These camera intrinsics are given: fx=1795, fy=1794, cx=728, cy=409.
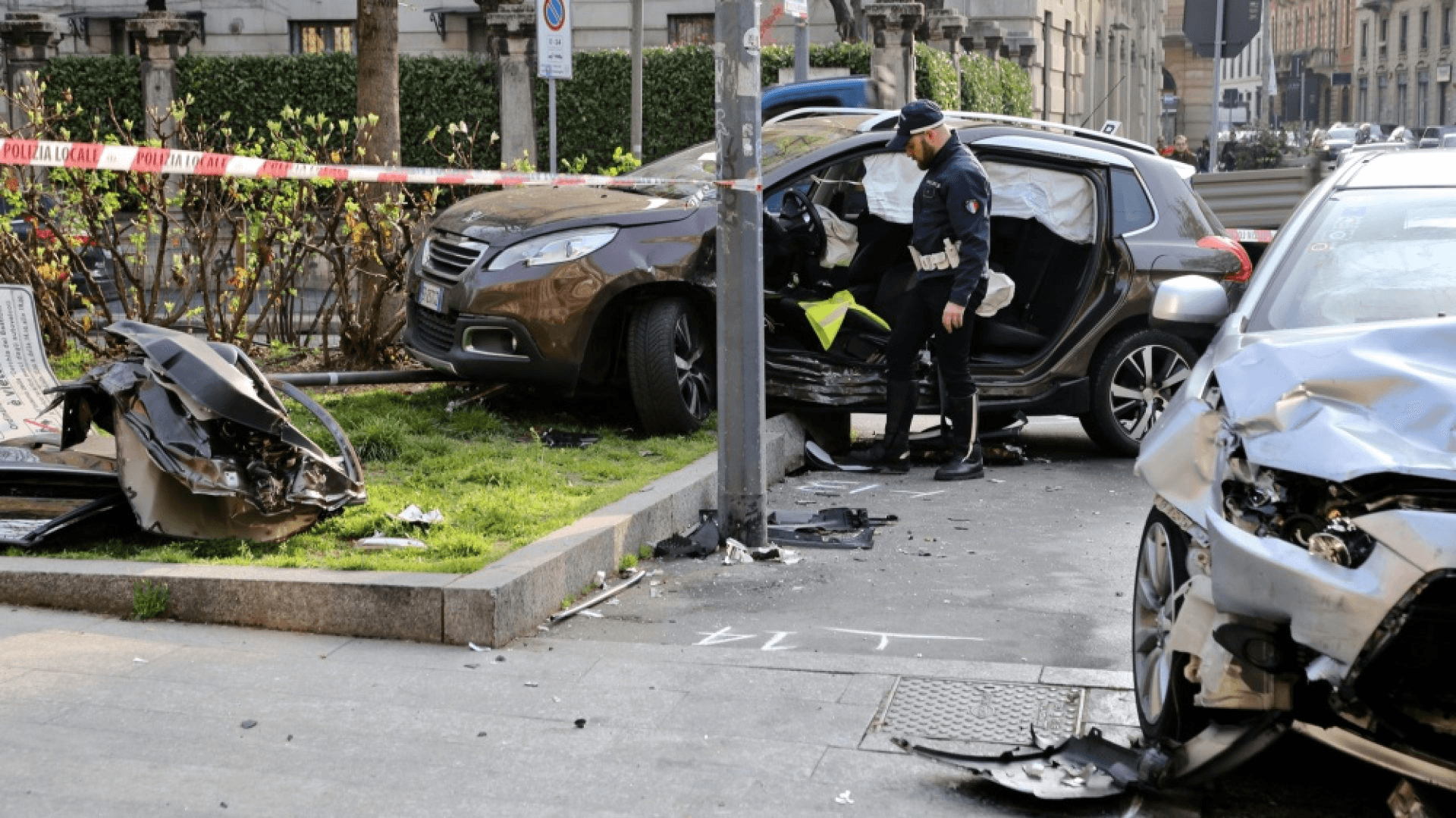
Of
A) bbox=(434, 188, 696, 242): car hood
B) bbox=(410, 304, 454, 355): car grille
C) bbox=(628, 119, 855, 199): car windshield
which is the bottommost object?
bbox=(410, 304, 454, 355): car grille

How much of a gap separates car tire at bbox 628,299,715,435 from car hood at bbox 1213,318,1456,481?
510 cm

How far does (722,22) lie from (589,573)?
7.90 ft

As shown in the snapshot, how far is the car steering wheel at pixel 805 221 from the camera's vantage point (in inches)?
393

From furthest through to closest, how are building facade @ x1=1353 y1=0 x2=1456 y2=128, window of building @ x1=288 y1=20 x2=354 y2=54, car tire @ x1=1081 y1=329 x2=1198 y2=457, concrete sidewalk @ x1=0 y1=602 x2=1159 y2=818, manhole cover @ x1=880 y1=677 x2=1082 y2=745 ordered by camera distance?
1. building facade @ x1=1353 y1=0 x2=1456 y2=128
2. window of building @ x1=288 y1=20 x2=354 y2=54
3. car tire @ x1=1081 y1=329 x2=1198 y2=457
4. manhole cover @ x1=880 y1=677 x2=1082 y2=745
5. concrete sidewalk @ x1=0 y1=602 x2=1159 y2=818

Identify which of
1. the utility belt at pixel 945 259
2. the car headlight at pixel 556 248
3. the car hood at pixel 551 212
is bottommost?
the utility belt at pixel 945 259

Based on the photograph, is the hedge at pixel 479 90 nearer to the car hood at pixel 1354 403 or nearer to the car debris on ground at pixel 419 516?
the car debris on ground at pixel 419 516

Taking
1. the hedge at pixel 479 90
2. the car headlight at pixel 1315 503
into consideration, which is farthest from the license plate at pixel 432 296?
the hedge at pixel 479 90

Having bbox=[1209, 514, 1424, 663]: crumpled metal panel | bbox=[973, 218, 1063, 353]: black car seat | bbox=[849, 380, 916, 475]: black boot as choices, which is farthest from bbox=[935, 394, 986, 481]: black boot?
bbox=[1209, 514, 1424, 663]: crumpled metal panel

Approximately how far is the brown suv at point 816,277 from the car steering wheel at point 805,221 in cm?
1

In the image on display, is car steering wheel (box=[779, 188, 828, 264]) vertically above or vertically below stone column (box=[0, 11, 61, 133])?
below

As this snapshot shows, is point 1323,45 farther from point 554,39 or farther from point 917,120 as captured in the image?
point 917,120

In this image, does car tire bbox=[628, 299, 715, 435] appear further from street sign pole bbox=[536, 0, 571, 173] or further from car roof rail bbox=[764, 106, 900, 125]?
street sign pole bbox=[536, 0, 571, 173]

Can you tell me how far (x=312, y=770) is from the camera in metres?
4.62

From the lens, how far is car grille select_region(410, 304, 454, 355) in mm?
9398
